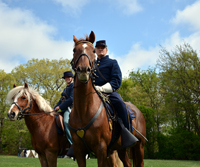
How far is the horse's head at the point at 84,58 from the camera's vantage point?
392 centimetres

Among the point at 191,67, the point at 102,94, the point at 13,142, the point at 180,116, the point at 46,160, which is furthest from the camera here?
the point at 13,142

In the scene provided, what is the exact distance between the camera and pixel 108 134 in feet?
15.8

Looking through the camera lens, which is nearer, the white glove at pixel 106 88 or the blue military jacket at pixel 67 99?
the white glove at pixel 106 88

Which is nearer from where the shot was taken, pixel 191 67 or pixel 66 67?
pixel 191 67

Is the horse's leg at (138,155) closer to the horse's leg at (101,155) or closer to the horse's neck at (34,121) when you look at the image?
the horse's leg at (101,155)

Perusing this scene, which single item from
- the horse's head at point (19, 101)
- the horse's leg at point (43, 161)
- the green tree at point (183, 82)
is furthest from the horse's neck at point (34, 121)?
the green tree at point (183, 82)

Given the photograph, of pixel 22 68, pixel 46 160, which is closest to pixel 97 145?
pixel 46 160

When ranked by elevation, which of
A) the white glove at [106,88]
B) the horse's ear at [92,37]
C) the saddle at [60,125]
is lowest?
the saddle at [60,125]

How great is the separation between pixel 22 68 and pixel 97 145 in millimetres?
44050

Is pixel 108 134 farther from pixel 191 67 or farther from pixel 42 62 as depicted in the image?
pixel 42 62

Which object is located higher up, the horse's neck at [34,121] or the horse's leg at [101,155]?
the horse's neck at [34,121]

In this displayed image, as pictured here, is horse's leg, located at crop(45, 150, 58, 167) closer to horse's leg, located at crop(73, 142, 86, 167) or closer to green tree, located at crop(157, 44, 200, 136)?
horse's leg, located at crop(73, 142, 86, 167)

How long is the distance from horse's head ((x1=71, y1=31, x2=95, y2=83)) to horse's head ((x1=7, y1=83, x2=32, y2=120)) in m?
3.88

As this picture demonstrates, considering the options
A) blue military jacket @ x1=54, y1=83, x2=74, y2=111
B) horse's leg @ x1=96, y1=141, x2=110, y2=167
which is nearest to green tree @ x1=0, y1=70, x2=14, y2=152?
blue military jacket @ x1=54, y1=83, x2=74, y2=111
